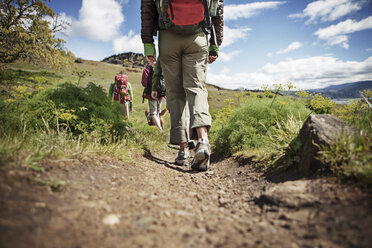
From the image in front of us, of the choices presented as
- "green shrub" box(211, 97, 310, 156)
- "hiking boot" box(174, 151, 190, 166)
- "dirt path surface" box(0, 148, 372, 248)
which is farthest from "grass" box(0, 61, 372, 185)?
"hiking boot" box(174, 151, 190, 166)

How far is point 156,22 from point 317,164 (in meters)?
2.62

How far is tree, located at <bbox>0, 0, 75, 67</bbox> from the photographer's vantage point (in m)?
8.47

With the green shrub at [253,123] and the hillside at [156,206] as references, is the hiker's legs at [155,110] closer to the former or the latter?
the green shrub at [253,123]

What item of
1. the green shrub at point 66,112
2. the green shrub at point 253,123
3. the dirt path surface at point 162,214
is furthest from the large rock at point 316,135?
the green shrub at point 66,112

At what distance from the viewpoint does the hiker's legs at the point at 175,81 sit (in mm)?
2588

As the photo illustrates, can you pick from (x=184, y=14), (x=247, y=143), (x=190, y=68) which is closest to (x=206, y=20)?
(x=184, y=14)

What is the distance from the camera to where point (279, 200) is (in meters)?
1.32

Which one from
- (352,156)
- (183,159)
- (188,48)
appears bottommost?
(183,159)

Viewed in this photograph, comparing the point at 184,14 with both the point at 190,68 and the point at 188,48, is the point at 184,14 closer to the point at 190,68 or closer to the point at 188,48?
the point at 188,48

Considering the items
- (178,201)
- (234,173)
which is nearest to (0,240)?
(178,201)

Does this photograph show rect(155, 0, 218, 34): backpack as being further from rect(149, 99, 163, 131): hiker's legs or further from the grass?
rect(149, 99, 163, 131): hiker's legs

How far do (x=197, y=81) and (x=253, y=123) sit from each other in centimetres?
145

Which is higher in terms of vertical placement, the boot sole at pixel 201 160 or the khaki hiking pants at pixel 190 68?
the khaki hiking pants at pixel 190 68

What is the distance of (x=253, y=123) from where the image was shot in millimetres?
3422
